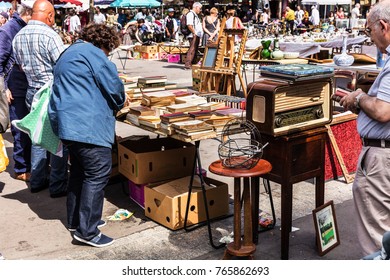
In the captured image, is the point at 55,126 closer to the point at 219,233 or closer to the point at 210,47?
the point at 219,233

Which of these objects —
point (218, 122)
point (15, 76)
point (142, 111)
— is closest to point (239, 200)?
point (218, 122)

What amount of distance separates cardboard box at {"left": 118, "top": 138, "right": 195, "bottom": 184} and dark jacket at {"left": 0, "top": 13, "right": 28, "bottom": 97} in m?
1.30

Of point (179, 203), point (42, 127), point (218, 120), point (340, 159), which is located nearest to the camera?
point (218, 120)

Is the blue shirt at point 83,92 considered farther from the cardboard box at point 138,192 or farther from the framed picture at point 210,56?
the framed picture at point 210,56

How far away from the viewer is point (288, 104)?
364cm

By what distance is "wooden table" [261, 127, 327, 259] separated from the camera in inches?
142

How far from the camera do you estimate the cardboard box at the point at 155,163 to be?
4621 millimetres

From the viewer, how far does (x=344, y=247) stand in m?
3.97

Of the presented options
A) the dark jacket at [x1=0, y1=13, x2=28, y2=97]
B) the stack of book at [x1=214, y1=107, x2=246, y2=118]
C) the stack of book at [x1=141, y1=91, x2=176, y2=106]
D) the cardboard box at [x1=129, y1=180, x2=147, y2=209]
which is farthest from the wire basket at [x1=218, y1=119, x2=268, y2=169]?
the dark jacket at [x1=0, y1=13, x2=28, y2=97]

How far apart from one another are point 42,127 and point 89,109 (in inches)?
29.5

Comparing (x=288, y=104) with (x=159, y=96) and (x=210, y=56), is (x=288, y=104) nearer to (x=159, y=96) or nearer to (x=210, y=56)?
(x=159, y=96)

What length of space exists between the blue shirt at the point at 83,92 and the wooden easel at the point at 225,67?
5023 mm

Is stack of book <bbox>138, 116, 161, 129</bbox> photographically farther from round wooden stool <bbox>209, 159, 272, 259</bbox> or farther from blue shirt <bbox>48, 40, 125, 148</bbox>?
round wooden stool <bbox>209, 159, 272, 259</bbox>

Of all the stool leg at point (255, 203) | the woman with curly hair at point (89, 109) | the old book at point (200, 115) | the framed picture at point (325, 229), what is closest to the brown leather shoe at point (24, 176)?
the woman with curly hair at point (89, 109)
